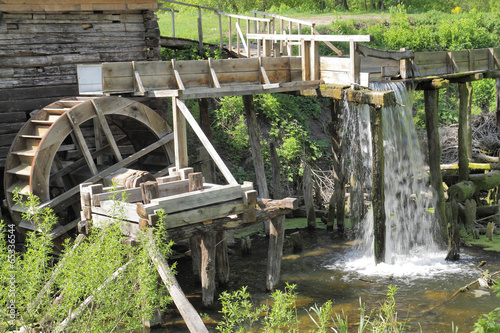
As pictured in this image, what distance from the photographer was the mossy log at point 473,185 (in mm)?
11766

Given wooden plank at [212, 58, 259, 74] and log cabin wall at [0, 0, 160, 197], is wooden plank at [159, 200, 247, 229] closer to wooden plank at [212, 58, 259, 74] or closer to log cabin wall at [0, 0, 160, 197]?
wooden plank at [212, 58, 259, 74]

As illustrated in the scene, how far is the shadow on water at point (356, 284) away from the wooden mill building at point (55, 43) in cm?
410

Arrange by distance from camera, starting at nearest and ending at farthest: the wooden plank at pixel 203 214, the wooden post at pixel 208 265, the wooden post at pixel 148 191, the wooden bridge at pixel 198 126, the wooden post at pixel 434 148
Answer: the wooden plank at pixel 203 214, the wooden post at pixel 148 191, the wooden bridge at pixel 198 126, the wooden post at pixel 208 265, the wooden post at pixel 434 148

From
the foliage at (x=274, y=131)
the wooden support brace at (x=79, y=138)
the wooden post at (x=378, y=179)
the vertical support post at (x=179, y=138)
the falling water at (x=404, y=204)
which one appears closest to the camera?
the wooden post at (x=378, y=179)

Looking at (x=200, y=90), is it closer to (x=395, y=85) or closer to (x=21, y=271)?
(x=395, y=85)

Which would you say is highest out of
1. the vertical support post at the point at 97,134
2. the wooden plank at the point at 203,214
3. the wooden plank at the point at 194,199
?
the vertical support post at the point at 97,134

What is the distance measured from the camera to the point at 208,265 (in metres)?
9.01

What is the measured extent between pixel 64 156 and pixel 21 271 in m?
7.15

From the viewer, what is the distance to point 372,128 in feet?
31.8

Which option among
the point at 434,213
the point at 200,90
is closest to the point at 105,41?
the point at 200,90

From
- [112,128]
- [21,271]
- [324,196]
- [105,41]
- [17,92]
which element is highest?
A: [105,41]

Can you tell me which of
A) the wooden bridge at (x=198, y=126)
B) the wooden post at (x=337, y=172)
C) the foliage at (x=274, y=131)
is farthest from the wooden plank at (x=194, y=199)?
the foliage at (x=274, y=131)

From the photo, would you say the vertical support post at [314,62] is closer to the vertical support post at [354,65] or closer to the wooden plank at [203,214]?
the vertical support post at [354,65]

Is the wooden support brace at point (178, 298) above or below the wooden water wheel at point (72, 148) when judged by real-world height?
below
